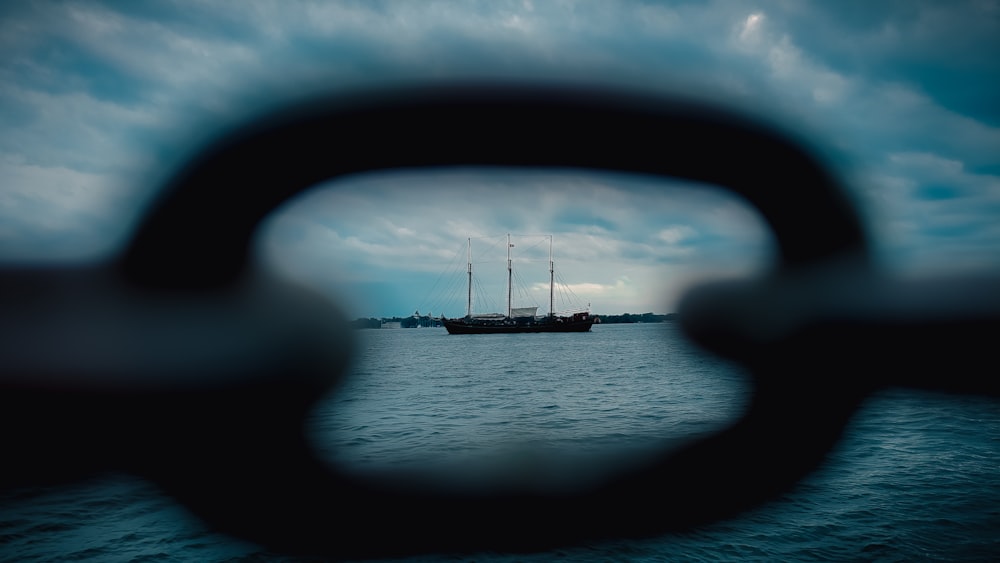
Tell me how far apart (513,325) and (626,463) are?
Answer: 2415 inches

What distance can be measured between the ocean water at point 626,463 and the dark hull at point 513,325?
54.0 m

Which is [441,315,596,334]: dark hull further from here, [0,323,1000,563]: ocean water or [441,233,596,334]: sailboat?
[0,323,1000,563]: ocean water

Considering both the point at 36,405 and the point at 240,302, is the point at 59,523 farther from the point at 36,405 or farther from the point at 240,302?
the point at 36,405

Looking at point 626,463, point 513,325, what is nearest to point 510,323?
point 513,325

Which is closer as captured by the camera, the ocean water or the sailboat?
the ocean water

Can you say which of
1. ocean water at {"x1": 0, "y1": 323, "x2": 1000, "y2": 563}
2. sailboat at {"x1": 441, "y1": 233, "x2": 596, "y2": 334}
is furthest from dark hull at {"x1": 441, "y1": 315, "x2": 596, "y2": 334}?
ocean water at {"x1": 0, "y1": 323, "x2": 1000, "y2": 563}

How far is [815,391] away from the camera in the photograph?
9.45 meters

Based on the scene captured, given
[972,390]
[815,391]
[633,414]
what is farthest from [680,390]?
[972,390]

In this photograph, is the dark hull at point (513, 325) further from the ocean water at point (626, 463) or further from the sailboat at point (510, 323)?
the ocean water at point (626, 463)

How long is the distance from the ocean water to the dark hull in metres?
54.0

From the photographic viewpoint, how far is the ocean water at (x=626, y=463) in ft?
9.42

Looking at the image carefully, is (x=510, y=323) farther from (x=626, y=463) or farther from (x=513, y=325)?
(x=626, y=463)

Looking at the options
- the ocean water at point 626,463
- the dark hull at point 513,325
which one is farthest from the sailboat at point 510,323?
the ocean water at point 626,463

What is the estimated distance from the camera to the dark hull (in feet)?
208
